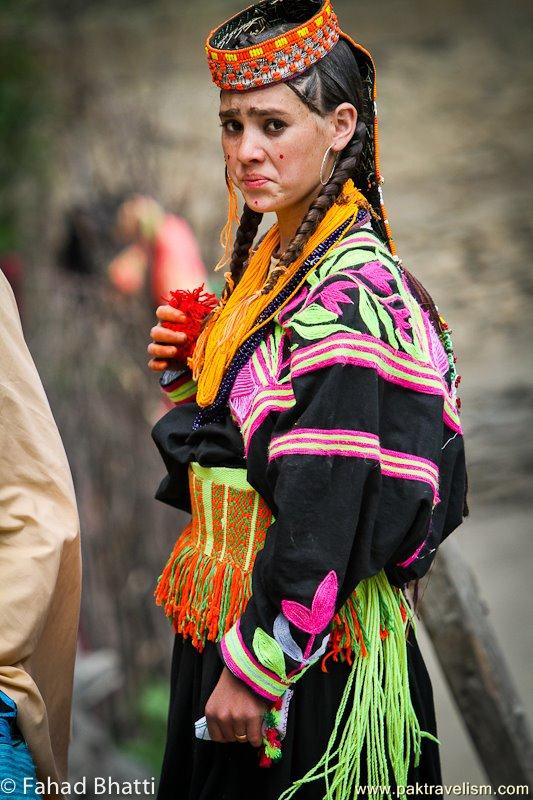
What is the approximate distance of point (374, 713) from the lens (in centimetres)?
198

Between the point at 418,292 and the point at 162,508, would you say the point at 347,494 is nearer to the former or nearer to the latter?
the point at 418,292

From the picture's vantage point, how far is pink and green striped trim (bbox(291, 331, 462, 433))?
6.01 feet

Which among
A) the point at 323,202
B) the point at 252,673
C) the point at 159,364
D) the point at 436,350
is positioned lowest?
the point at 252,673

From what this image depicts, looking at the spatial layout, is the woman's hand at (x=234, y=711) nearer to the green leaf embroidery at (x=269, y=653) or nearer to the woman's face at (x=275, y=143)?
the green leaf embroidery at (x=269, y=653)

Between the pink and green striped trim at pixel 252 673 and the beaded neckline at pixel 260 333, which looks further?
the beaded neckline at pixel 260 333

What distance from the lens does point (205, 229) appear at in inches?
186

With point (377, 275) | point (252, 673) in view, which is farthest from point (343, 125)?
point (252, 673)

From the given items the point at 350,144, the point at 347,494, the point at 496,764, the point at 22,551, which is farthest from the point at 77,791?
the point at 350,144

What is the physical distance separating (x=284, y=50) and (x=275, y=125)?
128 mm

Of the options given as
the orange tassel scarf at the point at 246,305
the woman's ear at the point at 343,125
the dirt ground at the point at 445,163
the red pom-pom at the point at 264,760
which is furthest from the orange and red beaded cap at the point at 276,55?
the dirt ground at the point at 445,163

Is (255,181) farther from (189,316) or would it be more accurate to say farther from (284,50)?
(189,316)

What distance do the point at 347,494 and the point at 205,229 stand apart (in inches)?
120

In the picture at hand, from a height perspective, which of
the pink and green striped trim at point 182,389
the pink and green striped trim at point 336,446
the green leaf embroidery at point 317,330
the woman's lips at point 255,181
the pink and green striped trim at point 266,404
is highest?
the woman's lips at point 255,181

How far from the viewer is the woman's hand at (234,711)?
188cm
